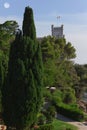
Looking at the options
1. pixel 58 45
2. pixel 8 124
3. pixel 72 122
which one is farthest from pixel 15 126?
pixel 58 45

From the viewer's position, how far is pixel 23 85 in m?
19.8

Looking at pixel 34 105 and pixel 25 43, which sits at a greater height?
pixel 25 43

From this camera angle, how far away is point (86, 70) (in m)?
78.1

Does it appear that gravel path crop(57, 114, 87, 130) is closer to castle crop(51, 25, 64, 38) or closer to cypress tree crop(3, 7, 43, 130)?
cypress tree crop(3, 7, 43, 130)

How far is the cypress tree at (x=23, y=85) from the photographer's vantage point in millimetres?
19719

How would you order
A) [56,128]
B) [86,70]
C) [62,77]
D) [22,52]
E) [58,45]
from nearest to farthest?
[22,52], [56,128], [62,77], [58,45], [86,70]

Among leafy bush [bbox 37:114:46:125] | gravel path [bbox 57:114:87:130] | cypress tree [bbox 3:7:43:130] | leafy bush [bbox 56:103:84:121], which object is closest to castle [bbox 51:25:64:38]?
leafy bush [bbox 56:103:84:121]

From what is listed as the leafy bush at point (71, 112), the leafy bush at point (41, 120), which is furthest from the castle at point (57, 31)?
the leafy bush at point (41, 120)

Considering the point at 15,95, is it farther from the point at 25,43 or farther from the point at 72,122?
the point at 72,122

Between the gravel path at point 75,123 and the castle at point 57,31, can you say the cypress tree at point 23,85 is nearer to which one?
the gravel path at point 75,123

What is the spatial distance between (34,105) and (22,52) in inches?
103

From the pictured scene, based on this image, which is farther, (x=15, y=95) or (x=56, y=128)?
(x=56, y=128)

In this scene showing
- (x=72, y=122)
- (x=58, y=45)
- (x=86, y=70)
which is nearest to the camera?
(x=72, y=122)

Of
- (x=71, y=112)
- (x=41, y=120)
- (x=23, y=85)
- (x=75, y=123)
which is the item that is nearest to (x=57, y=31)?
(x=71, y=112)
